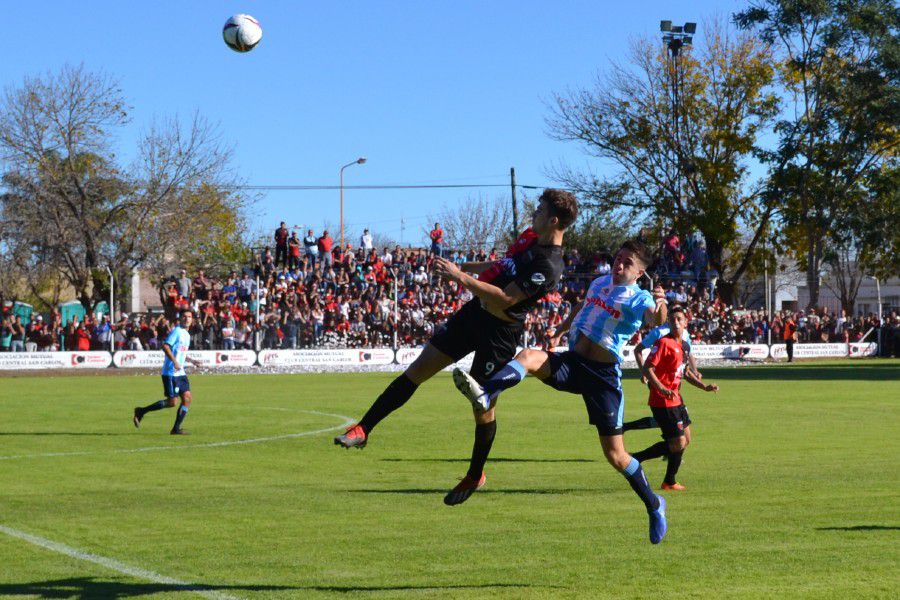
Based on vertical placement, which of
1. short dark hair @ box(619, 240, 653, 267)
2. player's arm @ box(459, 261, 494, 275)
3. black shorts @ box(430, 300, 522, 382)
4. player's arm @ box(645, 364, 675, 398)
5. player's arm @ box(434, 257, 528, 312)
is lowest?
player's arm @ box(645, 364, 675, 398)

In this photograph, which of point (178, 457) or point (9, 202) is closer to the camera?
point (178, 457)

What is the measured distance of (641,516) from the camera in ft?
33.6

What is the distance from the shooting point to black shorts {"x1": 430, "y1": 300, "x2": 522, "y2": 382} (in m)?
8.48

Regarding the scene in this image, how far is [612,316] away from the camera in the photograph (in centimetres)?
833

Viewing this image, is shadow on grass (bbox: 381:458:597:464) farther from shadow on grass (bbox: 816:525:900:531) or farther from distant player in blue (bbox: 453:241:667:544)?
Result: distant player in blue (bbox: 453:241:667:544)

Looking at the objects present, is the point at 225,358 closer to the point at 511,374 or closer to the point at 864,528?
the point at 864,528

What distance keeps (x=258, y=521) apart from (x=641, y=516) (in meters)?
3.39

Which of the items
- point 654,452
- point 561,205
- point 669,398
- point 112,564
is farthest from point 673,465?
point 112,564

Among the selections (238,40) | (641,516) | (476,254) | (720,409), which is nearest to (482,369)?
(641,516)

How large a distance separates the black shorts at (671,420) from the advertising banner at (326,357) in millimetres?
29519

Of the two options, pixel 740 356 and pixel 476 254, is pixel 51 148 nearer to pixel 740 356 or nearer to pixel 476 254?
pixel 476 254

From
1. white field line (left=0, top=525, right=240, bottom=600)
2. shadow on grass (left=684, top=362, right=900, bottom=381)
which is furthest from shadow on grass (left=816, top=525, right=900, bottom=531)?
shadow on grass (left=684, top=362, right=900, bottom=381)

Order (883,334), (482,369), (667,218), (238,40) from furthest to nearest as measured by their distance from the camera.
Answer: (667,218), (883,334), (238,40), (482,369)

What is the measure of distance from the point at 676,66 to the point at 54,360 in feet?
113
